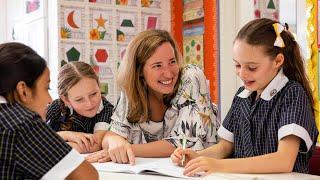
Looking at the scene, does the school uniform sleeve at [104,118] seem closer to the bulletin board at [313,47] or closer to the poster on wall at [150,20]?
the bulletin board at [313,47]

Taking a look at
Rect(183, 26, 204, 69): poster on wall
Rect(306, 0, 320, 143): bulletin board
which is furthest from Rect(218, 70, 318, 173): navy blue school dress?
Rect(183, 26, 204, 69): poster on wall

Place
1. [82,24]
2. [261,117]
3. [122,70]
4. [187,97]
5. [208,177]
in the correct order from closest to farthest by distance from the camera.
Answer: [208,177] → [261,117] → [187,97] → [122,70] → [82,24]

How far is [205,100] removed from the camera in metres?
1.75

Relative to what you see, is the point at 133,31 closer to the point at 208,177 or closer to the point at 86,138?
the point at 86,138

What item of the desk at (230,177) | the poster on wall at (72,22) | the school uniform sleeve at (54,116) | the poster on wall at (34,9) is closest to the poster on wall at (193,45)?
the poster on wall at (72,22)

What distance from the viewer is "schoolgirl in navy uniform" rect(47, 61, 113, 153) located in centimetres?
190

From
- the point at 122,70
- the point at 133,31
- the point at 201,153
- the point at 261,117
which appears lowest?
the point at 201,153

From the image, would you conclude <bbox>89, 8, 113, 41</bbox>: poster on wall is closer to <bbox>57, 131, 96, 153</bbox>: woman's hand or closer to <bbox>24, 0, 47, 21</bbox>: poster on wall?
<bbox>24, 0, 47, 21</bbox>: poster on wall

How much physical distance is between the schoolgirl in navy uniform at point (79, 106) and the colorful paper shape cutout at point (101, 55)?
1.50 meters

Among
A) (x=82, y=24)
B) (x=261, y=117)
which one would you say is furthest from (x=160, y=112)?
(x=82, y=24)

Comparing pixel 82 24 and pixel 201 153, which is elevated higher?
pixel 82 24

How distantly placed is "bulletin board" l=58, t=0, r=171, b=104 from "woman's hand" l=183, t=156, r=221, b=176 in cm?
229

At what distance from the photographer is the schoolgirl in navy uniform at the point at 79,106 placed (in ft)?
6.23

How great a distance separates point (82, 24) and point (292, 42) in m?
2.25
